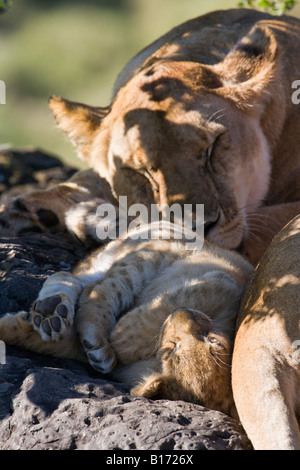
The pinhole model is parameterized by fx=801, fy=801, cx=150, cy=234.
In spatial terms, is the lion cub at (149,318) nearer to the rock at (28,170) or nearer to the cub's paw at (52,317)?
the cub's paw at (52,317)

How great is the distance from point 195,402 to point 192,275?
3.01 feet

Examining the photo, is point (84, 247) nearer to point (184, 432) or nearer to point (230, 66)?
point (230, 66)

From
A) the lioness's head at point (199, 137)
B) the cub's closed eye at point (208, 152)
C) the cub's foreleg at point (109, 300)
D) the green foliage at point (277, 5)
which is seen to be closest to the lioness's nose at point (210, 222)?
the lioness's head at point (199, 137)

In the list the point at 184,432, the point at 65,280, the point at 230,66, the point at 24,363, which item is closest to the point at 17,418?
the point at 24,363

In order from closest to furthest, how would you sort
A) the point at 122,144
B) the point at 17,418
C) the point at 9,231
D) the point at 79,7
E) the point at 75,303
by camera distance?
the point at 17,418
the point at 75,303
the point at 122,144
the point at 9,231
the point at 79,7

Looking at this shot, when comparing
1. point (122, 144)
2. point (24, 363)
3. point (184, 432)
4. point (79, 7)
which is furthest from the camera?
point (79, 7)

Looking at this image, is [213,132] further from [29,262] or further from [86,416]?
[86,416]

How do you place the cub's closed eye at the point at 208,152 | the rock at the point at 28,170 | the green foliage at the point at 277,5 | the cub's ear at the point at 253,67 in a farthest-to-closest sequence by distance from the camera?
the rock at the point at 28,170, the green foliage at the point at 277,5, the cub's ear at the point at 253,67, the cub's closed eye at the point at 208,152

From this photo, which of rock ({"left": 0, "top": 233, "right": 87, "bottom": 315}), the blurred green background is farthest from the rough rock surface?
the blurred green background

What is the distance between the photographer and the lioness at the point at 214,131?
5078 mm

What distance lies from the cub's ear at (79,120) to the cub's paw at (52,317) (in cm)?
223

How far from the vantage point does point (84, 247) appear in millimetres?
5680

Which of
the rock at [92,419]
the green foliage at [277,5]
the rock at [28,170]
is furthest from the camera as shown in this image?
the rock at [28,170]

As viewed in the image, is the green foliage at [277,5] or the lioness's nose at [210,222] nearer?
the lioness's nose at [210,222]
